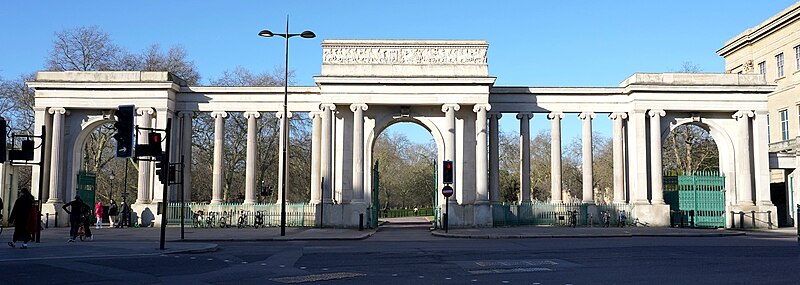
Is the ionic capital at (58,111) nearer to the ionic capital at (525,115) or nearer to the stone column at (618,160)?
the ionic capital at (525,115)

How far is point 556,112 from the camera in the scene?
144 feet

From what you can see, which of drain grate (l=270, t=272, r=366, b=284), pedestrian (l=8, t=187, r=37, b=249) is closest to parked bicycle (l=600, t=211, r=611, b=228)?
drain grate (l=270, t=272, r=366, b=284)

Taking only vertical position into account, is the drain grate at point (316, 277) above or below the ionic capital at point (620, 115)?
below

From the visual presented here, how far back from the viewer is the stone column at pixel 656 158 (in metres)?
42.2

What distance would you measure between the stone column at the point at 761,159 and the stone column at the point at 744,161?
1.28 ft

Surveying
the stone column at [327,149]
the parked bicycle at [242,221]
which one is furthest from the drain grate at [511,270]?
the parked bicycle at [242,221]

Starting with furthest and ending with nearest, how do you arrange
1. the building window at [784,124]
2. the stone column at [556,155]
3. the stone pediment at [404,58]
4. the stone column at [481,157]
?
the building window at [784,124], the stone column at [556,155], the stone pediment at [404,58], the stone column at [481,157]

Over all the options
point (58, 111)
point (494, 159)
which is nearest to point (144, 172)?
point (58, 111)

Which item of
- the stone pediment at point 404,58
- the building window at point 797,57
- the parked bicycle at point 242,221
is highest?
the building window at point 797,57

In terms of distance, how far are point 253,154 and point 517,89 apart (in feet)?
50.6

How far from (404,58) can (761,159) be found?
2089 cm

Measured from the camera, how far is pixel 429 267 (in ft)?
55.1

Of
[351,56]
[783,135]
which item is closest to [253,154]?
[351,56]

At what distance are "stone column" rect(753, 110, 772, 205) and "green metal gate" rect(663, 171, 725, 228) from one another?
1870mm
